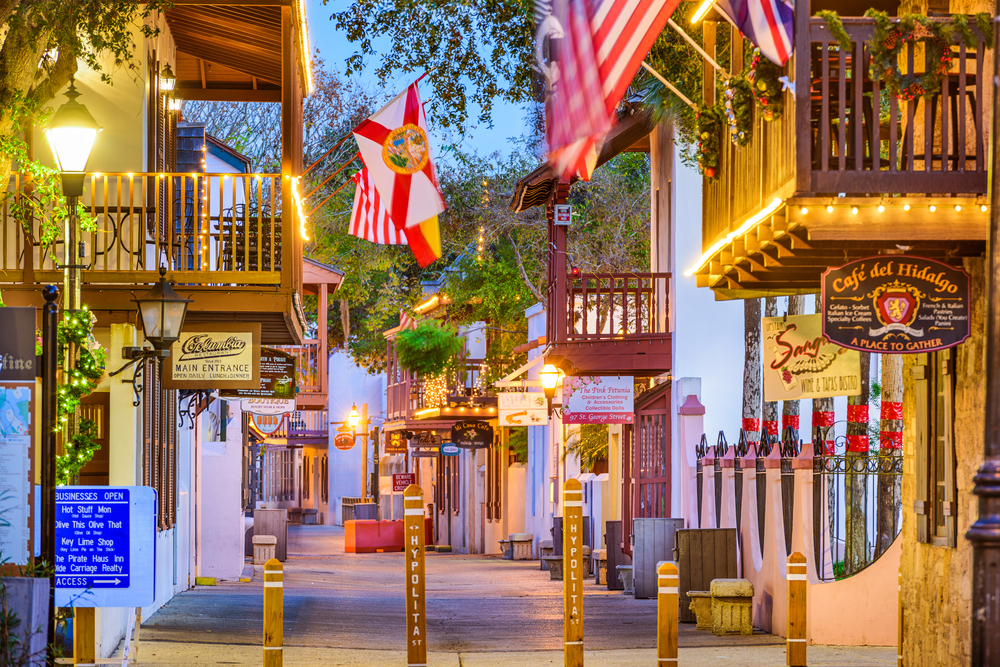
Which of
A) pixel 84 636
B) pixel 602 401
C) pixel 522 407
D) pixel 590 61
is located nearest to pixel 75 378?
pixel 84 636

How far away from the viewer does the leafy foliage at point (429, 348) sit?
3562 cm

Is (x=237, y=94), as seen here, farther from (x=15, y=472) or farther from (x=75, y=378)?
(x=15, y=472)

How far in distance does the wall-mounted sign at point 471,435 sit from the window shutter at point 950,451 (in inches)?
966

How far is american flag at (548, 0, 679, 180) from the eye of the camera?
10305 mm

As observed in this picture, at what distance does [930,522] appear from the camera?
33.9 feet

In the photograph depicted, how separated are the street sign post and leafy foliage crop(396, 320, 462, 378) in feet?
83.6

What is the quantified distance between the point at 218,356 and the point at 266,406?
10974 mm

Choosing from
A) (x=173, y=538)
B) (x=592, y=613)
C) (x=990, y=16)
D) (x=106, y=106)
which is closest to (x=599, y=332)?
(x=592, y=613)

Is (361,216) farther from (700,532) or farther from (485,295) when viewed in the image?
(485,295)

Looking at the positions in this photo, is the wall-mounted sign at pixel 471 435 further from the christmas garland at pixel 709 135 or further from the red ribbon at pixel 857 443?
the christmas garland at pixel 709 135

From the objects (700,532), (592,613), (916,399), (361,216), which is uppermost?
(361,216)

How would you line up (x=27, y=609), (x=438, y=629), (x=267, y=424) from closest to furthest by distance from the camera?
(x=27, y=609)
(x=438, y=629)
(x=267, y=424)

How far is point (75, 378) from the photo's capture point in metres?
10.8

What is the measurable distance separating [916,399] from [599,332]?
10157 millimetres
